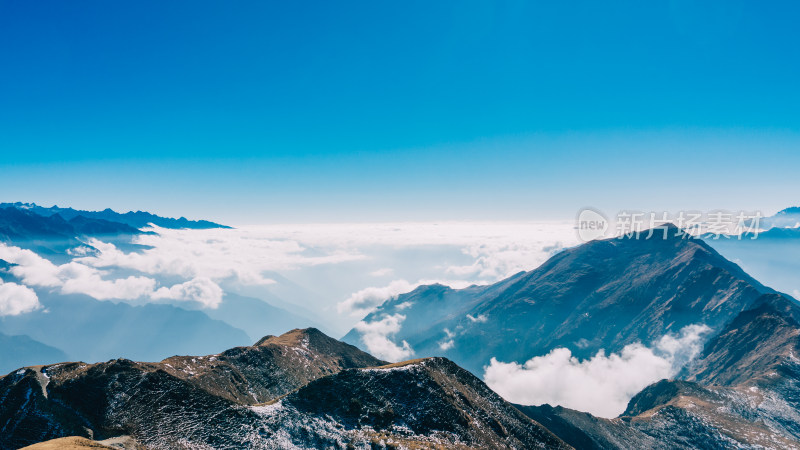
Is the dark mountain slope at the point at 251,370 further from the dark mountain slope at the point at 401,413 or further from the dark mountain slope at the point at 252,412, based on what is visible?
the dark mountain slope at the point at 401,413

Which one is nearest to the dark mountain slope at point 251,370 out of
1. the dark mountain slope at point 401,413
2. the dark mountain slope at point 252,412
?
the dark mountain slope at point 252,412

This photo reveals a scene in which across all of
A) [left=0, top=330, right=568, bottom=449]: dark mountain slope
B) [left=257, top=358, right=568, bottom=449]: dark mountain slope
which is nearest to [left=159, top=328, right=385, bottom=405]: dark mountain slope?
[left=0, top=330, right=568, bottom=449]: dark mountain slope

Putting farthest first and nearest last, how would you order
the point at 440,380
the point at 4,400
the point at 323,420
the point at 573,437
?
the point at 573,437 < the point at 440,380 < the point at 323,420 < the point at 4,400

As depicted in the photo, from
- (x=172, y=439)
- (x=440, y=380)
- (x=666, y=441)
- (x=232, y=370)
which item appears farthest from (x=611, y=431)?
(x=172, y=439)

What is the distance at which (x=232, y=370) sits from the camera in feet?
494

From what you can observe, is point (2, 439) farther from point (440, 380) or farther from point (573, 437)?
point (573, 437)

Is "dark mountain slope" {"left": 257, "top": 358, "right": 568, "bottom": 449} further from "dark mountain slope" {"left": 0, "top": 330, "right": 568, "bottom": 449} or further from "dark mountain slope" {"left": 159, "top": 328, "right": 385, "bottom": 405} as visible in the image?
"dark mountain slope" {"left": 159, "top": 328, "right": 385, "bottom": 405}

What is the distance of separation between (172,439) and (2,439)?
3465 centimetres

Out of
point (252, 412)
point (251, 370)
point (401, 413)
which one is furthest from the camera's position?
point (251, 370)

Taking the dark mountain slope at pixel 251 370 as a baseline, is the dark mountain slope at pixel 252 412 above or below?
above

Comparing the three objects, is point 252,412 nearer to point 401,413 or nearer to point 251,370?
point 401,413

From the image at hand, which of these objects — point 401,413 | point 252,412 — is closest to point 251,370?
point 252,412

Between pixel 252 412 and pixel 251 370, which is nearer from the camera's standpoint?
pixel 252 412

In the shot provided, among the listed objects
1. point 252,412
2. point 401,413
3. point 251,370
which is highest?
point 252,412
